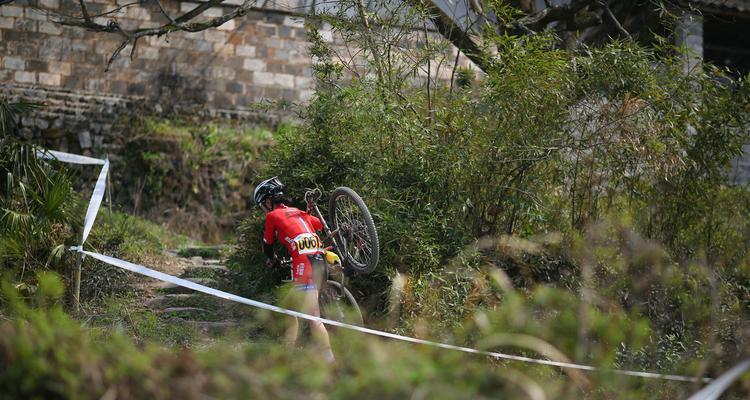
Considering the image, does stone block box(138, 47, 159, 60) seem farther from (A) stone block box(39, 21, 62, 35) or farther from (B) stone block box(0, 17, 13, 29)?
(B) stone block box(0, 17, 13, 29)

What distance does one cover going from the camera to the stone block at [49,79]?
44.0 ft

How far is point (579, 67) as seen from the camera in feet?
26.4

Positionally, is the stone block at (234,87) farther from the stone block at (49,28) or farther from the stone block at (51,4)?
the stone block at (51,4)

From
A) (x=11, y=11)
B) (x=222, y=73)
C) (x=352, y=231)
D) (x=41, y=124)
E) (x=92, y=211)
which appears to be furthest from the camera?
(x=222, y=73)

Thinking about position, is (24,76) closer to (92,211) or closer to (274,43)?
(274,43)

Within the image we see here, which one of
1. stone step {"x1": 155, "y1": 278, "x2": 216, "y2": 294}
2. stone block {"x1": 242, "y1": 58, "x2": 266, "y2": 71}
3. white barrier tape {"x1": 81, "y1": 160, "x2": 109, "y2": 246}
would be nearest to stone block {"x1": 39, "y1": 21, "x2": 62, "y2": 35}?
stone block {"x1": 242, "y1": 58, "x2": 266, "y2": 71}

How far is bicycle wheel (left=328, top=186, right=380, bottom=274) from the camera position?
22.5 ft

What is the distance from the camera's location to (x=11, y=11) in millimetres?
13258

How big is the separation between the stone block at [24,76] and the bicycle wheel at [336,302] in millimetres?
8133

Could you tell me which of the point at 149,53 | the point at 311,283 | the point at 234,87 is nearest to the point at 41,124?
the point at 149,53

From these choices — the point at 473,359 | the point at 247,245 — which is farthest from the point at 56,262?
the point at 473,359

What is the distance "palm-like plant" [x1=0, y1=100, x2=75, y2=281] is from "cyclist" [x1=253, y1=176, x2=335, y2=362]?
1.83 metres

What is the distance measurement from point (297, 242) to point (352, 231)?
47cm

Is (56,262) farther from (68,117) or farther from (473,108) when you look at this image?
(68,117)
